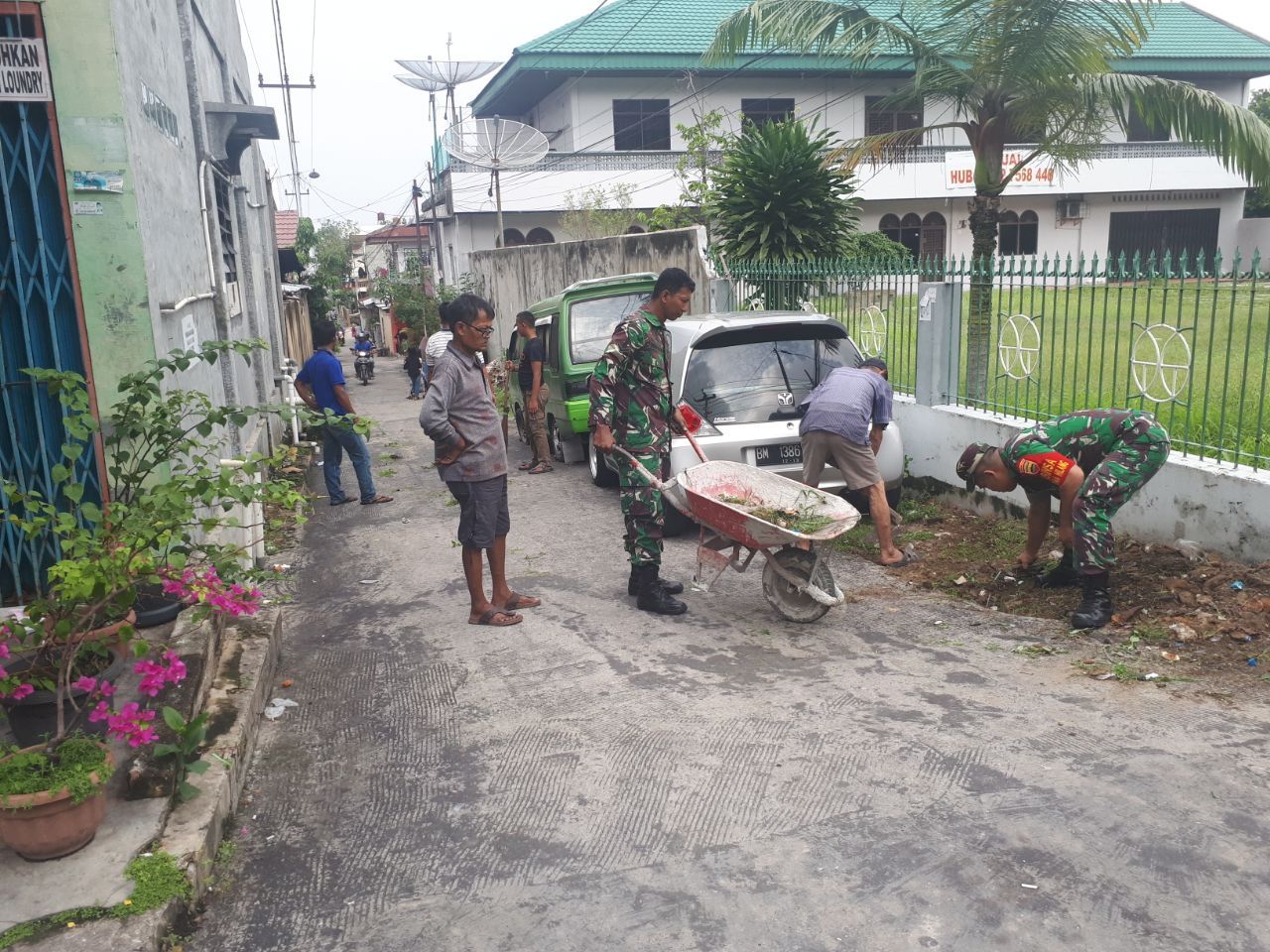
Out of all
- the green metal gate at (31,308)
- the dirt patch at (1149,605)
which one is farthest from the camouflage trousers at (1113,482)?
the green metal gate at (31,308)

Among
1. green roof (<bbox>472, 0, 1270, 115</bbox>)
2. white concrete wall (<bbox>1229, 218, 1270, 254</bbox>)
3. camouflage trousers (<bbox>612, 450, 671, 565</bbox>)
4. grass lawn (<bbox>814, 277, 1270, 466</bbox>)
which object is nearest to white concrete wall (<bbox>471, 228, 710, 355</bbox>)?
grass lawn (<bbox>814, 277, 1270, 466</bbox>)

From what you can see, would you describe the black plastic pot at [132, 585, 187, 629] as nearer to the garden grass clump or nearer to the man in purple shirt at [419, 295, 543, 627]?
the garden grass clump

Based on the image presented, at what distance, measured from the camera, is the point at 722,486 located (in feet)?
20.6

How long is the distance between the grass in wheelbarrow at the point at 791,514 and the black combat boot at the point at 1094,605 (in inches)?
56.9

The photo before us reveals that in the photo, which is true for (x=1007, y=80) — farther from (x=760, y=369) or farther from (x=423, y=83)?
(x=423, y=83)

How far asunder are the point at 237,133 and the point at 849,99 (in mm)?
24833

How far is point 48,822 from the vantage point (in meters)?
→ 3.22

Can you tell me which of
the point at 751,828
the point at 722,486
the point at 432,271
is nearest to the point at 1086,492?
the point at 722,486

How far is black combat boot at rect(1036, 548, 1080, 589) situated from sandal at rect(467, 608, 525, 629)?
323 cm

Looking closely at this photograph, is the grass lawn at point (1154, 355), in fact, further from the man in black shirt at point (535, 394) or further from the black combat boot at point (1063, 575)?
the man in black shirt at point (535, 394)

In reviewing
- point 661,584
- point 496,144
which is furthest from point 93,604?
point 496,144

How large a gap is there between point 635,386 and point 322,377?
4.64 metres

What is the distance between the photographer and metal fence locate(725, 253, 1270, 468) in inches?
236

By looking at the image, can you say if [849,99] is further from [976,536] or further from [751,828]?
[751,828]
